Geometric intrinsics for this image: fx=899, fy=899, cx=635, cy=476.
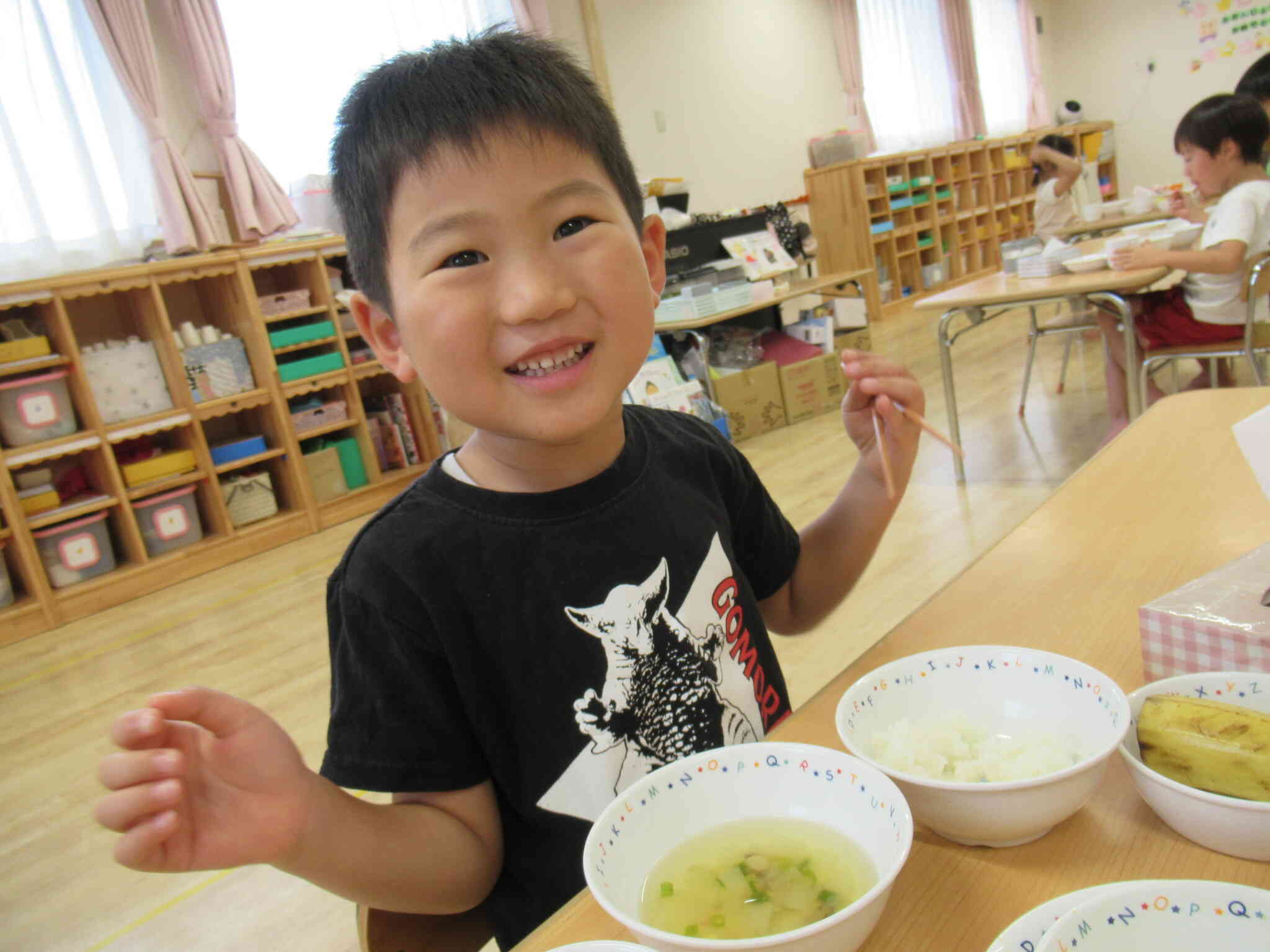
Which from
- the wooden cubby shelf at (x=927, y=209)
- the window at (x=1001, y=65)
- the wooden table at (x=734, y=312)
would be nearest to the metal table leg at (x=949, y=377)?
the wooden table at (x=734, y=312)

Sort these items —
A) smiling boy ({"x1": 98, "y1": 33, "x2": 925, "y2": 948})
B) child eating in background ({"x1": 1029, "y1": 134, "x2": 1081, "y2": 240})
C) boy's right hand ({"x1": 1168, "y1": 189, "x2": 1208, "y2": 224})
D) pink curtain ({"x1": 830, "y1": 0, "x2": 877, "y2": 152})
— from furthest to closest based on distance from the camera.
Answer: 1. pink curtain ({"x1": 830, "y1": 0, "x2": 877, "y2": 152})
2. child eating in background ({"x1": 1029, "y1": 134, "x2": 1081, "y2": 240})
3. boy's right hand ({"x1": 1168, "y1": 189, "x2": 1208, "y2": 224})
4. smiling boy ({"x1": 98, "y1": 33, "x2": 925, "y2": 948})

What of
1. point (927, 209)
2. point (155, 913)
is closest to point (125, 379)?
point (155, 913)

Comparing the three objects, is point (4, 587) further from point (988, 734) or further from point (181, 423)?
point (988, 734)

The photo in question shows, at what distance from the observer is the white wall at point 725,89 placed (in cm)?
621

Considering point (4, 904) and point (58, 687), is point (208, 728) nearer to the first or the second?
point (4, 904)

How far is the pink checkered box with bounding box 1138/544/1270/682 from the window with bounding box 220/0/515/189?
4387 millimetres

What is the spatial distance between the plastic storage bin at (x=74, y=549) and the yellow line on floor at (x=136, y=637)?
592mm

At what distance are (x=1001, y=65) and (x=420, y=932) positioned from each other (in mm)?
11519

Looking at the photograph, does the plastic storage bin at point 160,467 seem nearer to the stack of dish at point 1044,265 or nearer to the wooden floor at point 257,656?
the wooden floor at point 257,656

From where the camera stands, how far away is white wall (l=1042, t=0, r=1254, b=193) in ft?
32.9

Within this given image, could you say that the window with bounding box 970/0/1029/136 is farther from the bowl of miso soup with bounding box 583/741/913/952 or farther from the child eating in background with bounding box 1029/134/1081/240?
the bowl of miso soup with bounding box 583/741/913/952

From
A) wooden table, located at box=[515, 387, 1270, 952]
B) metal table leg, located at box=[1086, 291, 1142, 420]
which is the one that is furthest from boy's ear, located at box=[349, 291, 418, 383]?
metal table leg, located at box=[1086, 291, 1142, 420]

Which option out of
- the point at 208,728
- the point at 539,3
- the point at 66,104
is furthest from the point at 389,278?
the point at 539,3

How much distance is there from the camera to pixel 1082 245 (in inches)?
143
